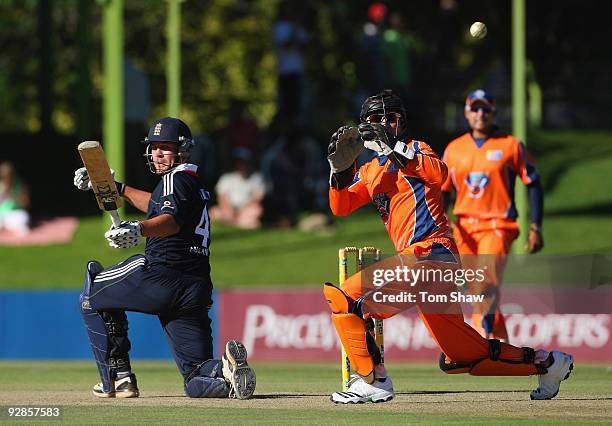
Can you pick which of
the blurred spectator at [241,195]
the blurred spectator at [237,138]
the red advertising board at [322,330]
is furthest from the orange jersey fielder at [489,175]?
the blurred spectator at [237,138]

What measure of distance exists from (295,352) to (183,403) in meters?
8.95

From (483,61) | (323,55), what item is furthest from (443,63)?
(323,55)

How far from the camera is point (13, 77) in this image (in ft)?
126

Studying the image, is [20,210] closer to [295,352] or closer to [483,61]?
[295,352]

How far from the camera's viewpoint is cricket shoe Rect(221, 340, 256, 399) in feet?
31.2

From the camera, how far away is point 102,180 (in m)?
9.59

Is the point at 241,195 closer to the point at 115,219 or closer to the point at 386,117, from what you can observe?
the point at 115,219

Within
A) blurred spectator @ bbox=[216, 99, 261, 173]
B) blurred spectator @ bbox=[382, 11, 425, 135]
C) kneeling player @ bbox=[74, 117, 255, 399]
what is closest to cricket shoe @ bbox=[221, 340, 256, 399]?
kneeling player @ bbox=[74, 117, 255, 399]

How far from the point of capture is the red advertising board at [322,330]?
17641 millimetres

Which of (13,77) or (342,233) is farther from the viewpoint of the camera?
(13,77)

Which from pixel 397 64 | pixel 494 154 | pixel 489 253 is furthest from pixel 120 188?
pixel 397 64

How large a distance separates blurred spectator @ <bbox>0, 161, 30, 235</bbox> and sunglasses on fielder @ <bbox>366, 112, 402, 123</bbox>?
45.5ft

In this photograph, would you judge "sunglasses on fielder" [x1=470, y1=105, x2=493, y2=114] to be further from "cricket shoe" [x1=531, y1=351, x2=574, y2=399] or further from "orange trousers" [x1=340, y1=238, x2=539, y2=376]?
"cricket shoe" [x1=531, y1=351, x2=574, y2=399]

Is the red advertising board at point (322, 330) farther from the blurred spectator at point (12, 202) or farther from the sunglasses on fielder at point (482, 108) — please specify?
the blurred spectator at point (12, 202)
